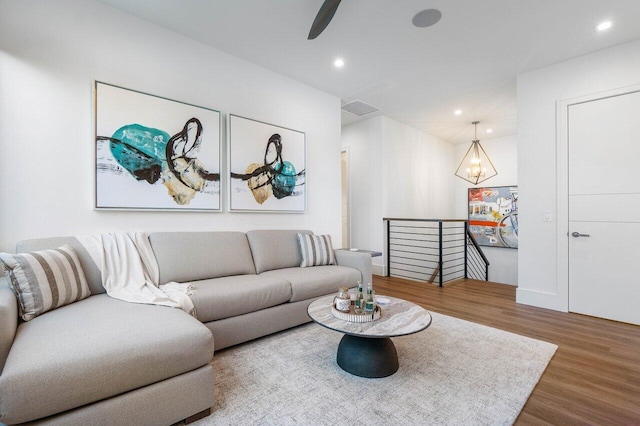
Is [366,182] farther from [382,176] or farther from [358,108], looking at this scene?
[358,108]

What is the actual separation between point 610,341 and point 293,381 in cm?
274

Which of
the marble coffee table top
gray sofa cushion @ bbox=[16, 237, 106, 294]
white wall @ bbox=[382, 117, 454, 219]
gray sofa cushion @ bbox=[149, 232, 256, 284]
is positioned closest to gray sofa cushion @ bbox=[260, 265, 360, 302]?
gray sofa cushion @ bbox=[149, 232, 256, 284]

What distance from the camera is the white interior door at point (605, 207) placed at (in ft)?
9.48

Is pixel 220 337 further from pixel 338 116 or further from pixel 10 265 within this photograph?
pixel 338 116

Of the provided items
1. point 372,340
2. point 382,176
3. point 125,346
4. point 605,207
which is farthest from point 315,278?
point 605,207

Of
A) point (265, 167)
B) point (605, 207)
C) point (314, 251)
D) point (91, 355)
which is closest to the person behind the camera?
point (91, 355)

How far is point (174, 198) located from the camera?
277cm

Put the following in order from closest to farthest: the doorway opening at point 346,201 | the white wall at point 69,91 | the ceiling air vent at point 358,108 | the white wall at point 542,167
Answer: the white wall at point 69,91
the white wall at point 542,167
the ceiling air vent at point 358,108
the doorway opening at point 346,201

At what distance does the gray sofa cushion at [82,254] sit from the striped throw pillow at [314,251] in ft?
6.00

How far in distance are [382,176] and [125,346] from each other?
4442 millimetres

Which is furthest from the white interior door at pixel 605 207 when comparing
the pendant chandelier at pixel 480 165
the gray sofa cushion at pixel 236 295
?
the gray sofa cushion at pixel 236 295

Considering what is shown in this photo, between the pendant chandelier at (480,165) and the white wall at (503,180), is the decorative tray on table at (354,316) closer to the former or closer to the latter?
the pendant chandelier at (480,165)

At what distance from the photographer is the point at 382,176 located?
16.7ft

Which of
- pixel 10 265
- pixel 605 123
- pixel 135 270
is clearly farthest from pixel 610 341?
pixel 10 265
